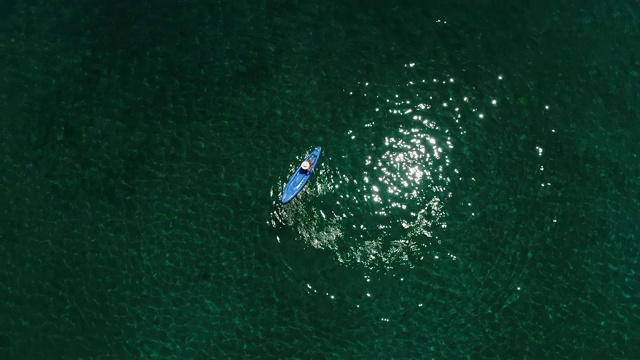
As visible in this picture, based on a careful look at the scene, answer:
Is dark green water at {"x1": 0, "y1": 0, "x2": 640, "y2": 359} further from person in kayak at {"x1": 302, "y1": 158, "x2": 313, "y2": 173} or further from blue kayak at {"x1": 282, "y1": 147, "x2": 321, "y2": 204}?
person in kayak at {"x1": 302, "y1": 158, "x2": 313, "y2": 173}

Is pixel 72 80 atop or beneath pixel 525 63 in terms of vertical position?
beneath

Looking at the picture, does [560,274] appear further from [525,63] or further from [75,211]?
[75,211]

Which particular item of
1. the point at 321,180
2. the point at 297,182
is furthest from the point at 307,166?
the point at 321,180

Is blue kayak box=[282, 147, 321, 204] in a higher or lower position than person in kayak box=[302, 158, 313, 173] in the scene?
lower

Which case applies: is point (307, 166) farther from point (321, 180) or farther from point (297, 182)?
point (321, 180)

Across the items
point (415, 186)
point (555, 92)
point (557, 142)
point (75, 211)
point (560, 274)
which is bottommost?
point (75, 211)

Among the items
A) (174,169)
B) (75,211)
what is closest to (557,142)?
(174,169)

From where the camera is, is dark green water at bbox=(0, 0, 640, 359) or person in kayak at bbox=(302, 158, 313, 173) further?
person in kayak at bbox=(302, 158, 313, 173)

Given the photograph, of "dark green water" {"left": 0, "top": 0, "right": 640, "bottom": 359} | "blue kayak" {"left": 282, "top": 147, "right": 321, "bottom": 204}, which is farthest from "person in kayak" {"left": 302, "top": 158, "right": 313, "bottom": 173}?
"dark green water" {"left": 0, "top": 0, "right": 640, "bottom": 359}

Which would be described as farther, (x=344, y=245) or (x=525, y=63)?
(x=525, y=63)
